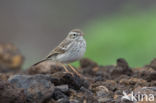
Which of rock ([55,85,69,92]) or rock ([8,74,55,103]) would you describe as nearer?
rock ([8,74,55,103])

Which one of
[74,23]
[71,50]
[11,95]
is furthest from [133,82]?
[74,23]

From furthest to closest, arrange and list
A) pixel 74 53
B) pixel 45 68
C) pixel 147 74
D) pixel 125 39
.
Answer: pixel 125 39 < pixel 45 68 < pixel 74 53 < pixel 147 74

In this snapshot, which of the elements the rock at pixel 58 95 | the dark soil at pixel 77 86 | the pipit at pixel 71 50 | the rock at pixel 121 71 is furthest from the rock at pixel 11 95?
the rock at pixel 121 71

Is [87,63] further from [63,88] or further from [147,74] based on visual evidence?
[63,88]

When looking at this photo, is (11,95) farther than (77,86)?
No

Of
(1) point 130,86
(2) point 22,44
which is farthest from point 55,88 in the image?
(2) point 22,44

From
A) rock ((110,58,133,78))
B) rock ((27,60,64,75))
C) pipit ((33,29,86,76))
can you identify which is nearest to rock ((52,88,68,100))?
pipit ((33,29,86,76))

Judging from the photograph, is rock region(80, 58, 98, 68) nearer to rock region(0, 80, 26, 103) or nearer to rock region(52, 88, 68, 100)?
rock region(52, 88, 68, 100)
